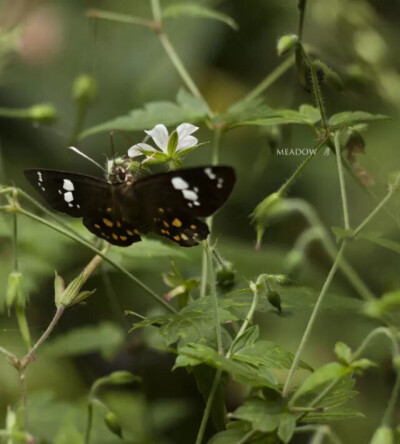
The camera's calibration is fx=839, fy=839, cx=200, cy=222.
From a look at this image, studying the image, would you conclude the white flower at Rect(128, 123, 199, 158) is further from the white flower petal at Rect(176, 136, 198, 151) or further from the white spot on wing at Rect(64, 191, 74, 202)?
the white spot on wing at Rect(64, 191, 74, 202)

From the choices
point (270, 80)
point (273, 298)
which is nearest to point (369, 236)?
point (273, 298)

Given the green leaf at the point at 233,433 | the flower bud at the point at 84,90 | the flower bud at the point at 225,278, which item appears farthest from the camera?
the flower bud at the point at 84,90

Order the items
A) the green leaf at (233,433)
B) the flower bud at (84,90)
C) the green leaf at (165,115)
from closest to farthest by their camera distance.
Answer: the green leaf at (233,433), the green leaf at (165,115), the flower bud at (84,90)

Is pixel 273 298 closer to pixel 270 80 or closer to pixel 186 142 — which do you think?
pixel 186 142

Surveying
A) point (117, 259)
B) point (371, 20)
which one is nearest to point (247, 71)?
point (371, 20)

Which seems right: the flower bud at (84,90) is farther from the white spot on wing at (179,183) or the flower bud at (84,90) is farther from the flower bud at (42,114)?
the white spot on wing at (179,183)

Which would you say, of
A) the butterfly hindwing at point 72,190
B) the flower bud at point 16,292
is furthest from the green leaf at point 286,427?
the flower bud at point 16,292
